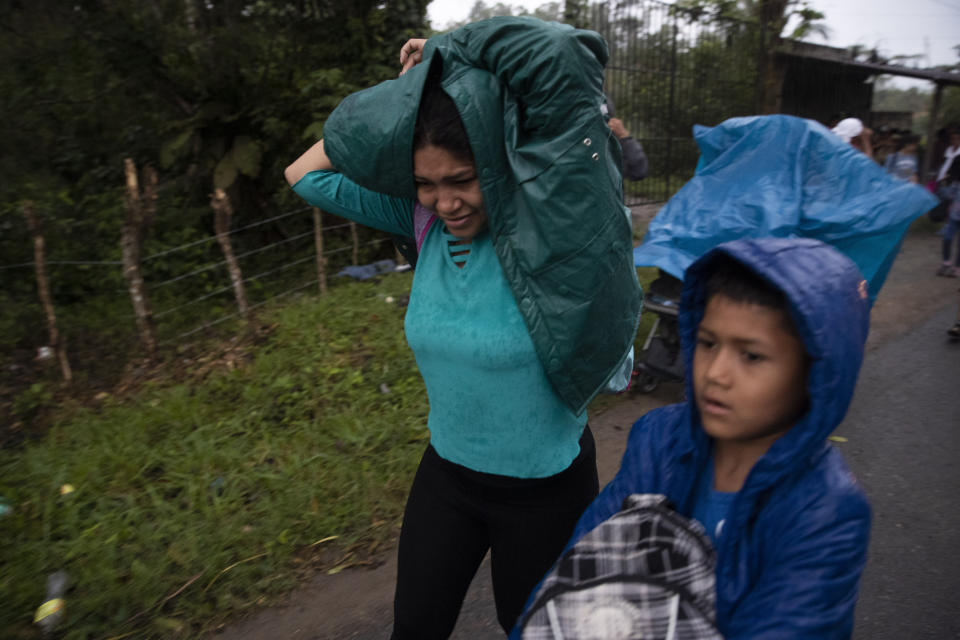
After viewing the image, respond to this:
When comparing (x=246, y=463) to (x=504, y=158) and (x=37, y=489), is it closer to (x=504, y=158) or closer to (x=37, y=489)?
(x=37, y=489)

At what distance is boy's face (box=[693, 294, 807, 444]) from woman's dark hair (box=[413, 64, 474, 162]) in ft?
2.04

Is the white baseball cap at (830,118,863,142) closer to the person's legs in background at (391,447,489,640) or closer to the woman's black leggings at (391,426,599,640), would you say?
the woman's black leggings at (391,426,599,640)

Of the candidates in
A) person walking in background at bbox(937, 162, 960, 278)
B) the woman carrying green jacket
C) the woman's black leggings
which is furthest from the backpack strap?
person walking in background at bbox(937, 162, 960, 278)

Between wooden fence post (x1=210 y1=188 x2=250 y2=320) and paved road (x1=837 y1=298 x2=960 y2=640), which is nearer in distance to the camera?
paved road (x1=837 y1=298 x2=960 y2=640)

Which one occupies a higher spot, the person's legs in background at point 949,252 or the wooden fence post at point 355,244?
the wooden fence post at point 355,244

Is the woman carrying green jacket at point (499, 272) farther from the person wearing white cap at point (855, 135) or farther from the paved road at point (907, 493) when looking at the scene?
the person wearing white cap at point (855, 135)

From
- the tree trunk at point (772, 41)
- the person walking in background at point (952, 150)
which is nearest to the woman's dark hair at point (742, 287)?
the person walking in background at point (952, 150)

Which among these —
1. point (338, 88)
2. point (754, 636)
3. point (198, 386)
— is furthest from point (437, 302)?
point (338, 88)

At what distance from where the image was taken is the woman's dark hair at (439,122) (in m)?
1.42

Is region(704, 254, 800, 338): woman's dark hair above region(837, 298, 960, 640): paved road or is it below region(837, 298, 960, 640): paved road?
above

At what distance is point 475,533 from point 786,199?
332 cm

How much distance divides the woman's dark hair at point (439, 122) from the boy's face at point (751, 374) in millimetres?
622

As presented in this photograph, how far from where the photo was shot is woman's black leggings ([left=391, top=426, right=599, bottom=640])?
1.70 meters

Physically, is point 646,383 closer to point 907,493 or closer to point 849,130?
point 907,493
